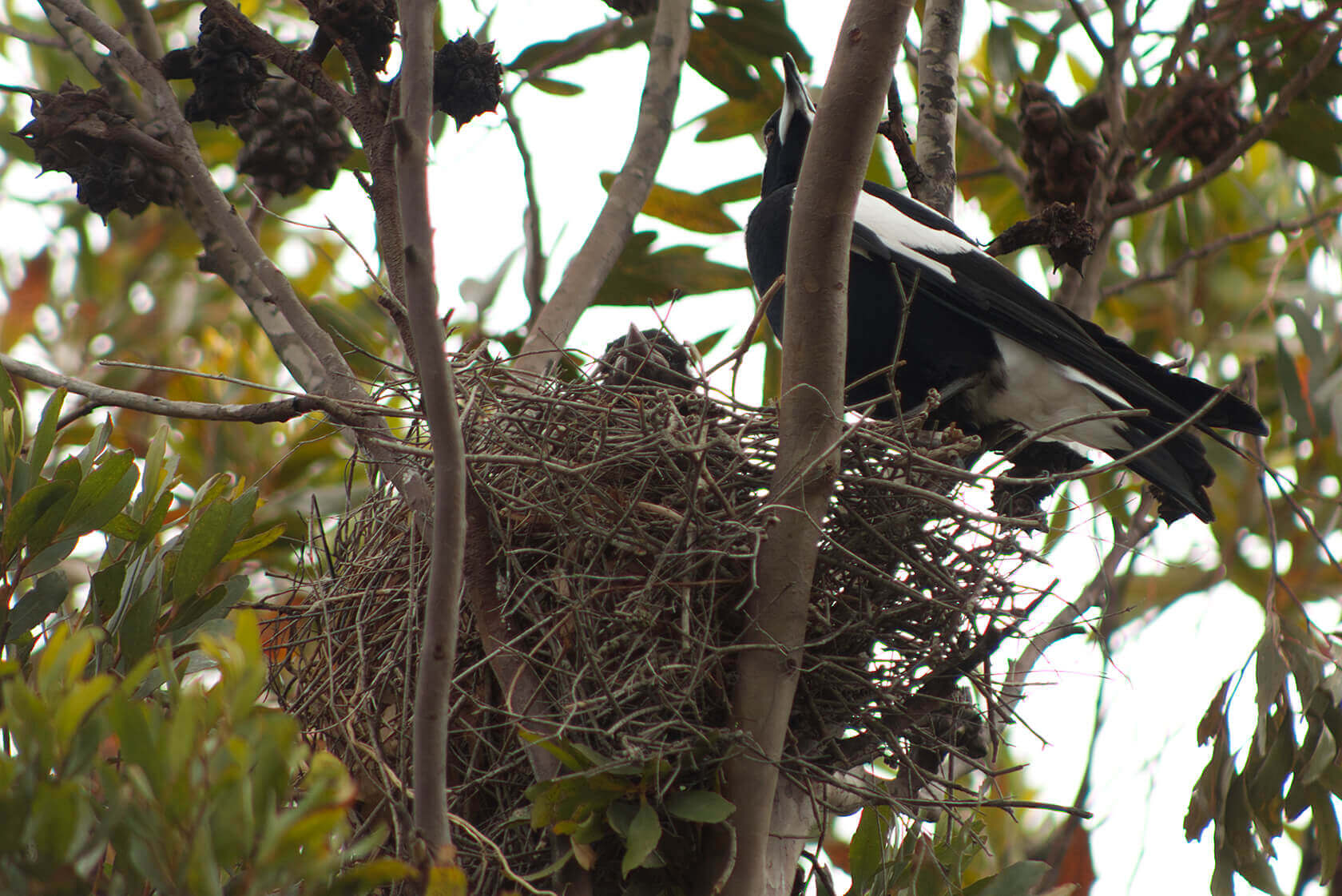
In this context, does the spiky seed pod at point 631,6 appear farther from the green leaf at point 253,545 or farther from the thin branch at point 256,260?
the green leaf at point 253,545

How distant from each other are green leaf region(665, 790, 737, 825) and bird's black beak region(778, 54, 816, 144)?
199 centimetres

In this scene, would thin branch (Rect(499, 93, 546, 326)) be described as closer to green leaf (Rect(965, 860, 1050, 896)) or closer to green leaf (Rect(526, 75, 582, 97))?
green leaf (Rect(526, 75, 582, 97))

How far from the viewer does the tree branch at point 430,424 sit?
1183 mm

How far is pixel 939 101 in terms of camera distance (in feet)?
9.24

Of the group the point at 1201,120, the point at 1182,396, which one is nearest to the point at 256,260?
the point at 1182,396

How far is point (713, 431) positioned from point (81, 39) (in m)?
1.75

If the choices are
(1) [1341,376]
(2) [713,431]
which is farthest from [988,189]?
(2) [713,431]

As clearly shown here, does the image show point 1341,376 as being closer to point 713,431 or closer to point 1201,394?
point 1201,394

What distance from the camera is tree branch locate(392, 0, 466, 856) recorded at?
1.18 m

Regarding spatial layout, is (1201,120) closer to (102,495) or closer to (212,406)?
(212,406)

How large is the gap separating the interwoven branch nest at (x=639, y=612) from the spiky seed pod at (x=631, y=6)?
133 centimetres

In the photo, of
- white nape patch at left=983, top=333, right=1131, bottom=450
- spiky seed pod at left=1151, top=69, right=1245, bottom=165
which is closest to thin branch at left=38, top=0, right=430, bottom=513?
white nape patch at left=983, top=333, right=1131, bottom=450

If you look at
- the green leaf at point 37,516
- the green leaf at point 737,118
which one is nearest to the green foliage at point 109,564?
the green leaf at point 37,516

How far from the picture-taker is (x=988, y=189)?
165 inches
